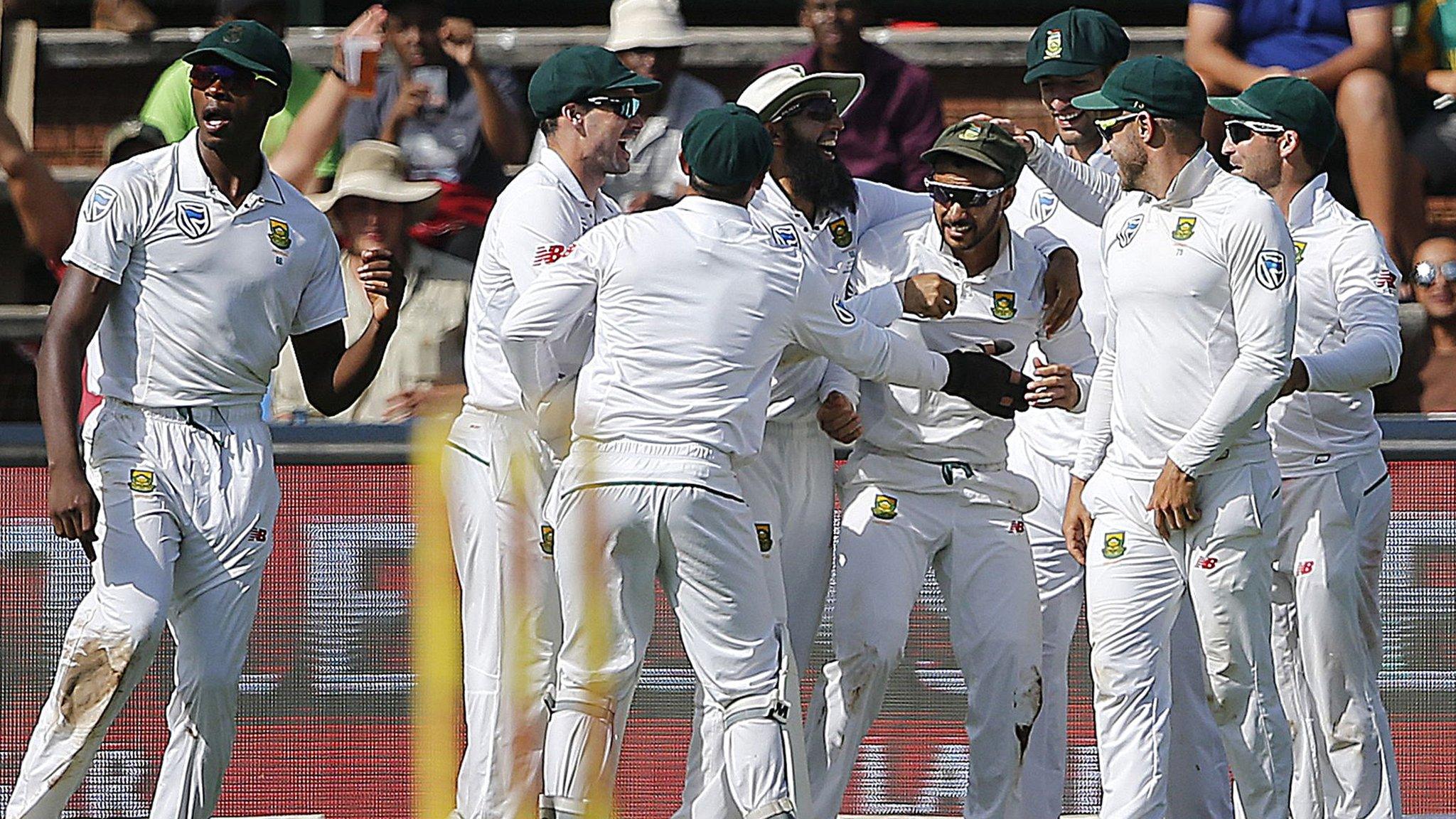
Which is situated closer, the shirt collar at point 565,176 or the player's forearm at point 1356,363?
the player's forearm at point 1356,363

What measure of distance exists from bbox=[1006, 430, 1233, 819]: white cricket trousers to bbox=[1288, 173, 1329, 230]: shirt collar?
1.13 m

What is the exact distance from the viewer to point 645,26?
851cm

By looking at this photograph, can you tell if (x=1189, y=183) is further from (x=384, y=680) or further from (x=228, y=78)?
(x=384, y=680)

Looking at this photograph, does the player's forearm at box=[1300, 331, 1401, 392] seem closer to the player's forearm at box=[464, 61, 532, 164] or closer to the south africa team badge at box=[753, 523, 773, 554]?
the south africa team badge at box=[753, 523, 773, 554]

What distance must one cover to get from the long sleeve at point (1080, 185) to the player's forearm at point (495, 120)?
108 inches

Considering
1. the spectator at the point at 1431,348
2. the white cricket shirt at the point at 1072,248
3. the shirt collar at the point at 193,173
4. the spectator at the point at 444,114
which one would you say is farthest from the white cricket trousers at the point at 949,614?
the spectator at the point at 444,114

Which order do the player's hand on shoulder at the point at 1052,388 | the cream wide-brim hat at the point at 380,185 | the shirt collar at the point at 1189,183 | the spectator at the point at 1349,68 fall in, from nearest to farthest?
the shirt collar at the point at 1189,183
the player's hand on shoulder at the point at 1052,388
the cream wide-brim hat at the point at 380,185
the spectator at the point at 1349,68

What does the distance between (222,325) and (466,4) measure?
4.87m

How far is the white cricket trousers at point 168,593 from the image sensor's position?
5.57 meters

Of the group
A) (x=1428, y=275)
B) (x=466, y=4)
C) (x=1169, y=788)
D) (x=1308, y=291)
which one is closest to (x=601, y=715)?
(x=1169, y=788)

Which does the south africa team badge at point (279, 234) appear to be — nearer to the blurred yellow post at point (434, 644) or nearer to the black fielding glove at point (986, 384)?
the blurred yellow post at point (434, 644)

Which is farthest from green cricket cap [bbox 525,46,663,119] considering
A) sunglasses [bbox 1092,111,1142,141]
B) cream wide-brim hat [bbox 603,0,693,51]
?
cream wide-brim hat [bbox 603,0,693,51]

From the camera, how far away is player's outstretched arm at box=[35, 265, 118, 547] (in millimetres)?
5473

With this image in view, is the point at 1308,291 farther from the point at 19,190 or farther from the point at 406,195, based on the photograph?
the point at 19,190
